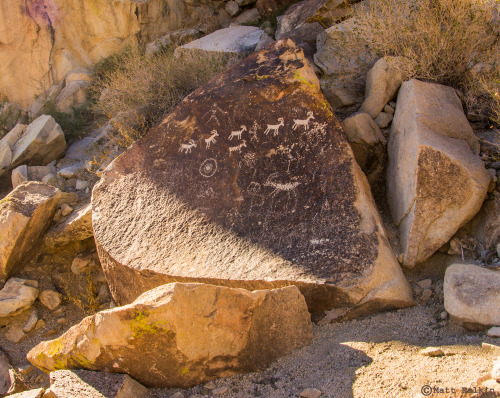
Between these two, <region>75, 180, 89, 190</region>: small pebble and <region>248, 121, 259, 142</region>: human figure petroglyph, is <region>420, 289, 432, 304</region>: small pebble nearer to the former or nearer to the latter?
<region>248, 121, 259, 142</region>: human figure petroglyph

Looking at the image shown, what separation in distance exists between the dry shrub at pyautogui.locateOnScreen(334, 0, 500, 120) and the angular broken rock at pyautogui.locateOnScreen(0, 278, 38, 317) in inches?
137

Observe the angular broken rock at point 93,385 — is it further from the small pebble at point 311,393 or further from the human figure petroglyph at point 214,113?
the human figure petroglyph at point 214,113

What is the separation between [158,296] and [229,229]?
36.8 inches

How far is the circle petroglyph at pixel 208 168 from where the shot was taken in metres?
3.29

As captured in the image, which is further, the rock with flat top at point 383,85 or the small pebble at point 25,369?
the rock with flat top at point 383,85

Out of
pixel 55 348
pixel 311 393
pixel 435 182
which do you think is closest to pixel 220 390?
pixel 311 393

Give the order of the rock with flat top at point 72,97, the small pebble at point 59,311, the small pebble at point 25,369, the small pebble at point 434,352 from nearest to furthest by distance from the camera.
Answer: the small pebble at point 434,352 < the small pebble at point 25,369 < the small pebble at point 59,311 < the rock with flat top at point 72,97

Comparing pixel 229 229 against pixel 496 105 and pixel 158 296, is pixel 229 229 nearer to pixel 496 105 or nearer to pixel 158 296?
pixel 158 296

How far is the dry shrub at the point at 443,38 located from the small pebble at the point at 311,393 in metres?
2.59

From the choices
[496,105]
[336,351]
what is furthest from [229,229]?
[496,105]

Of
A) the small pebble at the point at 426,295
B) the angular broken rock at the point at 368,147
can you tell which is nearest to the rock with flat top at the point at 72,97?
the angular broken rock at the point at 368,147

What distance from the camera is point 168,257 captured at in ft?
9.63

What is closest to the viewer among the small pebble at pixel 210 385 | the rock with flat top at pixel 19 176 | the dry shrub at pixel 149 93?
the small pebble at pixel 210 385

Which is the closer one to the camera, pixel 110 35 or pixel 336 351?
pixel 336 351
